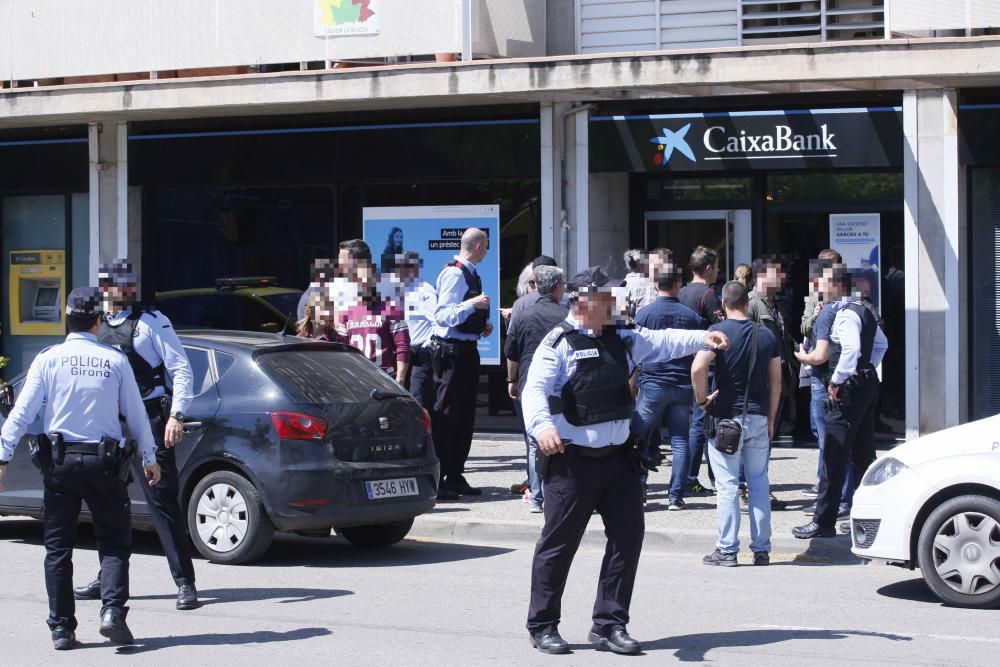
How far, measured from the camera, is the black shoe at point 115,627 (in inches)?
260

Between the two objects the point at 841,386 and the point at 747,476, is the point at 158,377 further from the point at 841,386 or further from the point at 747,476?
the point at 841,386

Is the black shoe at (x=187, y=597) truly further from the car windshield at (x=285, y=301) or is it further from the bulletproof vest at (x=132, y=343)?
the car windshield at (x=285, y=301)

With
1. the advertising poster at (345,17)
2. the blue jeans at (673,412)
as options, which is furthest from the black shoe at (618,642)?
the advertising poster at (345,17)

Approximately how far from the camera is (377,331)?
11.2m

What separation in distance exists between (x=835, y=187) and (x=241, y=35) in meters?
6.63

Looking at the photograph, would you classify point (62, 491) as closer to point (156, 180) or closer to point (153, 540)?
point (153, 540)

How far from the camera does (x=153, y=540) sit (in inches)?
395

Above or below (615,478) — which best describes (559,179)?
above

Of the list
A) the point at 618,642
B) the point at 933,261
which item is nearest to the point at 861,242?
the point at 933,261

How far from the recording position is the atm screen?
17578 millimetres

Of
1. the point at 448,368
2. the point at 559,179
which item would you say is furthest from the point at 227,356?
the point at 559,179

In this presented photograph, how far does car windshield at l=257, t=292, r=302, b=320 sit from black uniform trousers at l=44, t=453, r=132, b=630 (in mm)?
A: 9375

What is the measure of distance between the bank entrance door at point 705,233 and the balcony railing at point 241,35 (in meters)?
2.37

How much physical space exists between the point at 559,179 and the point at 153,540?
647 centimetres
